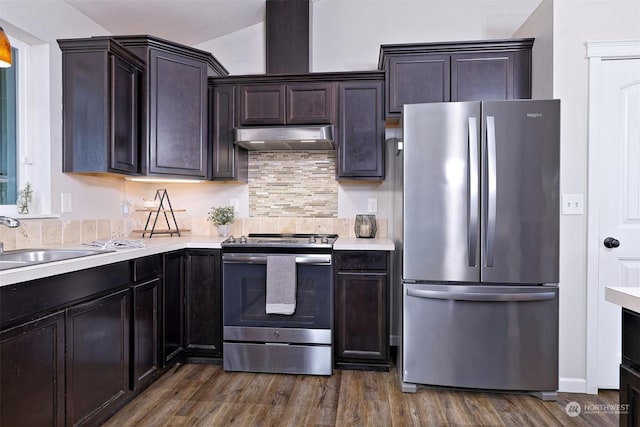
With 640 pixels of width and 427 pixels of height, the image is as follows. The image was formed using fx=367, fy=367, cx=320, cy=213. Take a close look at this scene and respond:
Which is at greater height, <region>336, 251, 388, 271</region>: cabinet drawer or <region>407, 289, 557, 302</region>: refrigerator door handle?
<region>336, 251, 388, 271</region>: cabinet drawer

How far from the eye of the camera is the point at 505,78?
2689 millimetres

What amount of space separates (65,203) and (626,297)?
2.96 meters

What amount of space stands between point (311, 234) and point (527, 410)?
1949mm

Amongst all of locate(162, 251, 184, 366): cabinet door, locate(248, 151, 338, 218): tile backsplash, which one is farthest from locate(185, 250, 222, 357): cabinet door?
locate(248, 151, 338, 218): tile backsplash

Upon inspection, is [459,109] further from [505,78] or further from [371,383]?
[371,383]

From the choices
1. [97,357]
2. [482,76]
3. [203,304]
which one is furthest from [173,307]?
[482,76]

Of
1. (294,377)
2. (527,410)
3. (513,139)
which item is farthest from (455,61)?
(294,377)

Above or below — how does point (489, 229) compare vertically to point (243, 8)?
below

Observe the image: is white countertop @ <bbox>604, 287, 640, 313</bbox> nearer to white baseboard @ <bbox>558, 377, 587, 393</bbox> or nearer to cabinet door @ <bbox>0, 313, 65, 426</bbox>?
white baseboard @ <bbox>558, 377, 587, 393</bbox>

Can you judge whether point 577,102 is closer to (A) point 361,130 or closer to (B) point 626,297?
(A) point 361,130

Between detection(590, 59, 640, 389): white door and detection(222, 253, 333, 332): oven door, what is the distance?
179 cm

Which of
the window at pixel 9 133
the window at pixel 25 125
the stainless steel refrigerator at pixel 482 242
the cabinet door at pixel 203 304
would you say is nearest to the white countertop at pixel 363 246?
the stainless steel refrigerator at pixel 482 242

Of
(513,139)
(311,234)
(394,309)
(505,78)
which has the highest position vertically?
(505,78)

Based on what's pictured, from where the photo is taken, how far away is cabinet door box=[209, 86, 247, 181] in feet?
9.80
